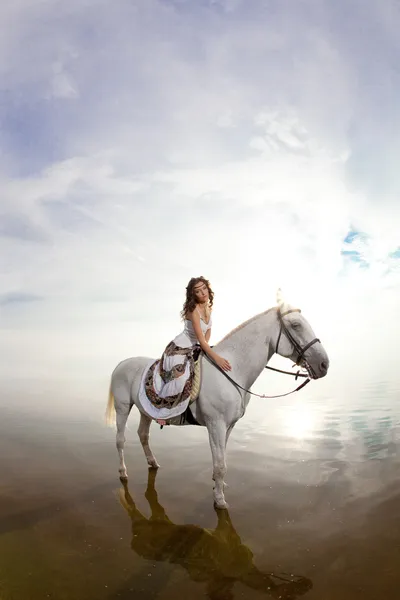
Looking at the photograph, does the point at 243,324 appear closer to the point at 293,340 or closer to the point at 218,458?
the point at 293,340

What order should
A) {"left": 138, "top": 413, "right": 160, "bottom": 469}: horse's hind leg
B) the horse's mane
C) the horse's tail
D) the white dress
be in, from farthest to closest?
the horse's tail → {"left": 138, "top": 413, "right": 160, "bottom": 469}: horse's hind leg → the horse's mane → the white dress

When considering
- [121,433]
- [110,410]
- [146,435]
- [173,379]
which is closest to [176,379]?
[173,379]

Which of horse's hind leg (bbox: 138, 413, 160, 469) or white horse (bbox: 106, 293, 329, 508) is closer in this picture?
white horse (bbox: 106, 293, 329, 508)

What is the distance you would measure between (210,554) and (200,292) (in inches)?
122

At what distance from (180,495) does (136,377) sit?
1946 mm

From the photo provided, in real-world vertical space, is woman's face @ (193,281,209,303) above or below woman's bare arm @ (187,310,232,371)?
above

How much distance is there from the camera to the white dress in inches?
213

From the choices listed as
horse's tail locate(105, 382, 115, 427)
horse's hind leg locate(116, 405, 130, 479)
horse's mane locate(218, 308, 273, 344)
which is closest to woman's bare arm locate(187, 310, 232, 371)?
horse's mane locate(218, 308, 273, 344)

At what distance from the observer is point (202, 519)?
15.9 ft

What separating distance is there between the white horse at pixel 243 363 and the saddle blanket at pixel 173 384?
0.13 metres

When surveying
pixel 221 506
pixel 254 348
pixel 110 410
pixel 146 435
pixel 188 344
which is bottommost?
pixel 221 506

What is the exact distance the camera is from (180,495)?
5.68 m

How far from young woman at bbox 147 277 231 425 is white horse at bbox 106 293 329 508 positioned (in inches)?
9.1

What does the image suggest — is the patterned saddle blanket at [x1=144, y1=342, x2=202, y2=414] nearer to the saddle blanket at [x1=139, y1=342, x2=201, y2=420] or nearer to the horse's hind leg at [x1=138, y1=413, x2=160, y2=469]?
the saddle blanket at [x1=139, y1=342, x2=201, y2=420]
